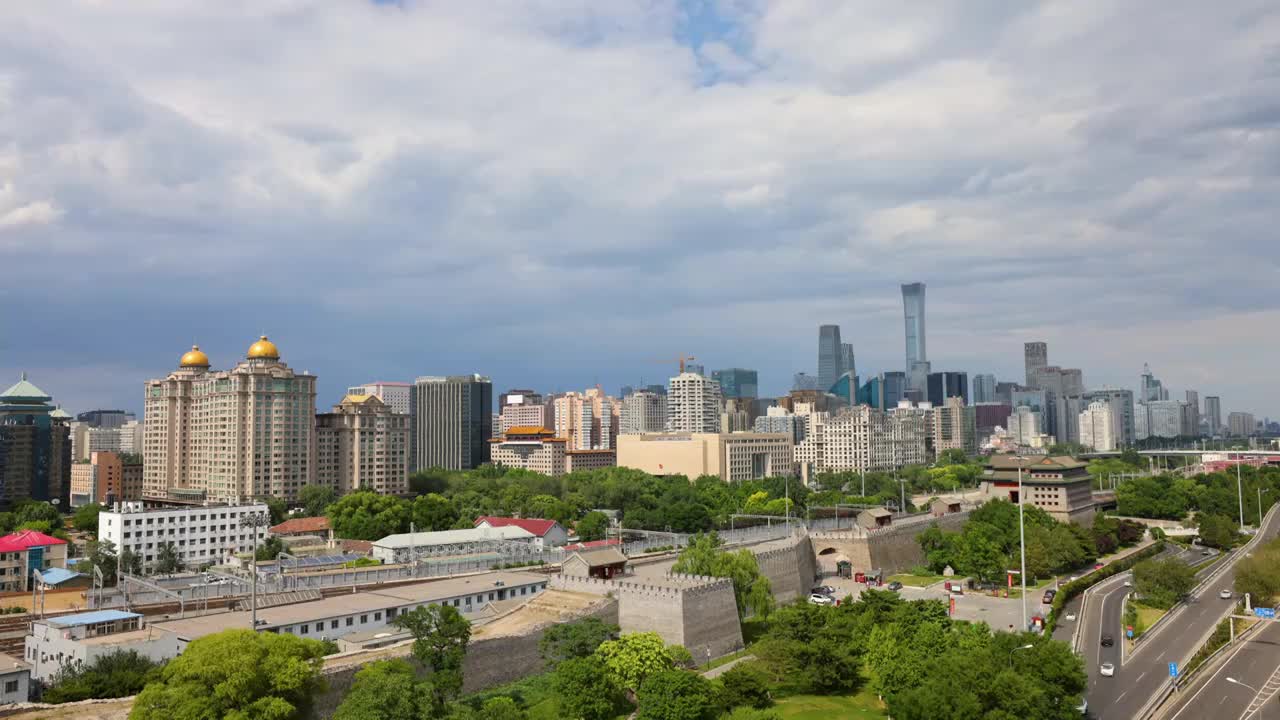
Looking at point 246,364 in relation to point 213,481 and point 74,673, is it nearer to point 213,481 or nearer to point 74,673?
point 213,481

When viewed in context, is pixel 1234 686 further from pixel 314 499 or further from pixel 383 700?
pixel 314 499

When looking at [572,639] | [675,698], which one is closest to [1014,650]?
[675,698]

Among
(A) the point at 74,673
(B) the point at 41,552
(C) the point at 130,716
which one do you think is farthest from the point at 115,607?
(B) the point at 41,552

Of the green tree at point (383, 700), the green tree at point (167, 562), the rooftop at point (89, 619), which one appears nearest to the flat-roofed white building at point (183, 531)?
the green tree at point (167, 562)

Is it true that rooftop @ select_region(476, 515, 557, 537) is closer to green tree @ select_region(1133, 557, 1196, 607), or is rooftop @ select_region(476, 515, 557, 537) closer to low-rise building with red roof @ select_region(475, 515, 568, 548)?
low-rise building with red roof @ select_region(475, 515, 568, 548)

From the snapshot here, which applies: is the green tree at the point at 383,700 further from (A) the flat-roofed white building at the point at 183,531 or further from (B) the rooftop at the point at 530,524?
(A) the flat-roofed white building at the point at 183,531

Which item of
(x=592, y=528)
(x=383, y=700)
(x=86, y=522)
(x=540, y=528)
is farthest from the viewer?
(x=86, y=522)
